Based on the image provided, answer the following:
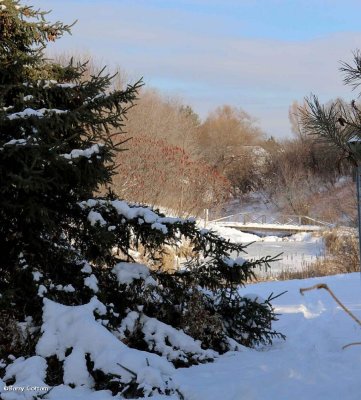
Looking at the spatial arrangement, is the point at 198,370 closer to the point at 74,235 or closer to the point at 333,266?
the point at 74,235

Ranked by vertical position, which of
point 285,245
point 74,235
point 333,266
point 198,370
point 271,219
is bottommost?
point 285,245

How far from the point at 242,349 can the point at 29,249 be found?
209 centimetres

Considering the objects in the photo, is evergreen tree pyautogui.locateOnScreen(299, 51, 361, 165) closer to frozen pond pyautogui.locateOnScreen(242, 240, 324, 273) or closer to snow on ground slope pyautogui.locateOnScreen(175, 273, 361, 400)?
snow on ground slope pyautogui.locateOnScreen(175, 273, 361, 400)

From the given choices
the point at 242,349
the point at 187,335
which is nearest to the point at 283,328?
the point at 242,349

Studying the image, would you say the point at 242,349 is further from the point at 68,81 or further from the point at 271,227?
the point at 271,227

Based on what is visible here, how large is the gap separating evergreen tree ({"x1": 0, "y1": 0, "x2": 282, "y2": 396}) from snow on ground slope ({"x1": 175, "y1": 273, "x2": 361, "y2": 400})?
32 centimetres

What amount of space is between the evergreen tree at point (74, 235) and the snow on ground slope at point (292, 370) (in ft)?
1.06

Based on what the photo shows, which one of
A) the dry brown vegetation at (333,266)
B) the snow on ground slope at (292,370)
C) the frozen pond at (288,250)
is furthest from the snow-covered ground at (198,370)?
the frozen pond at (288,250)

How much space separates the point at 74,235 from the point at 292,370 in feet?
7.51

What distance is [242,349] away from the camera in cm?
495

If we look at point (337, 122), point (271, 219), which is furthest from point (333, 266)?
point (271, 219)

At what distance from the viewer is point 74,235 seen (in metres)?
5.12

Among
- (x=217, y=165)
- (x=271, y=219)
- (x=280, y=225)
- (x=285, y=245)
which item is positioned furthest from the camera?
(x=217, y=165)

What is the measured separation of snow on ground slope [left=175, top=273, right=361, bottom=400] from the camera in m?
3.57
